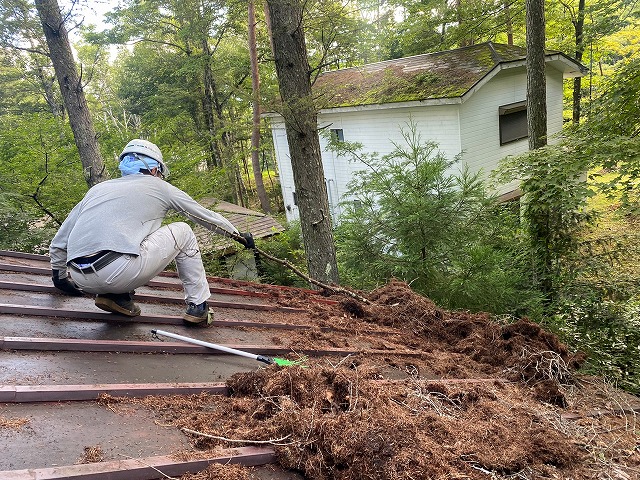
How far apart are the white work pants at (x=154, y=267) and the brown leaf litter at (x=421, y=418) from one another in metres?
0.96

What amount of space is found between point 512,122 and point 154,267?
14.3 m

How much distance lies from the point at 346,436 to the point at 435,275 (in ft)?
17.9

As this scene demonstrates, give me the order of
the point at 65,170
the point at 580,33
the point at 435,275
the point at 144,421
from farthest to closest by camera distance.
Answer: the point at 580,33
the point at 65,170
the point at 435,275
the point at 144,421

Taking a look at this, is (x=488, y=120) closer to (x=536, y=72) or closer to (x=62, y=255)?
(x=536, y=72)

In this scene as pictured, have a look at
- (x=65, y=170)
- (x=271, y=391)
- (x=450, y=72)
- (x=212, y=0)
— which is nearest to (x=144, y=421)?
(x=271, y=391)

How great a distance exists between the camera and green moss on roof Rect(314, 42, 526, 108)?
41.8ft

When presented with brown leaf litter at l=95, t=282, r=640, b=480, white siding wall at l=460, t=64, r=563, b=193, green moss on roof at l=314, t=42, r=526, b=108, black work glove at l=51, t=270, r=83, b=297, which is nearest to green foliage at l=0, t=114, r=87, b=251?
black work glove at l=51, t=270, r=83, b=297

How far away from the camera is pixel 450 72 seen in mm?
13516

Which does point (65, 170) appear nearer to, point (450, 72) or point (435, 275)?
point (435, 275)

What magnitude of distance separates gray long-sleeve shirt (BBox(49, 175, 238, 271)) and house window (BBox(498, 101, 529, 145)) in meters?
13.1

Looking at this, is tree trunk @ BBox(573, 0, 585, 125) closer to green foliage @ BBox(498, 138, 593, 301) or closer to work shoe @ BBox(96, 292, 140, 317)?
green foliage @ BBox(498, 138, 593, 301)

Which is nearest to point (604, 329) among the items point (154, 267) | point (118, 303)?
point (154, 267)

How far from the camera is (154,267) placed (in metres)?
3.19

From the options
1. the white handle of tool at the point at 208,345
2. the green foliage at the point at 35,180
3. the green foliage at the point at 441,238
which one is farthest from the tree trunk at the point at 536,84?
the green foliage at the point at 35,180
